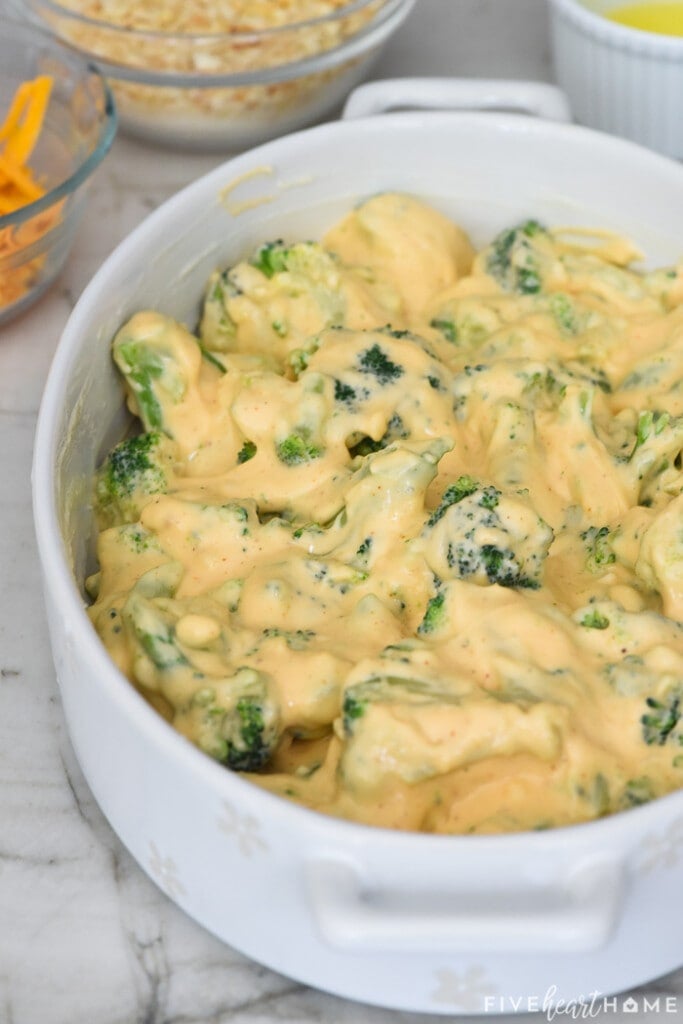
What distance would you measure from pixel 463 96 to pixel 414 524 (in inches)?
26.2

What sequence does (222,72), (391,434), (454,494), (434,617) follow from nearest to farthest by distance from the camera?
(434,617)
(454,494)
(391,434)
(222,72)

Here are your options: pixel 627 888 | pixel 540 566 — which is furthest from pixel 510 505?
pixel 627 888

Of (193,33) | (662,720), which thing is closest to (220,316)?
(193,33)

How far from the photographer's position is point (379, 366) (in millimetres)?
1319

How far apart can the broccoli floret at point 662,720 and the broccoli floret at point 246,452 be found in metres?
0.48

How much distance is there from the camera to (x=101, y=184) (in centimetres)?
187

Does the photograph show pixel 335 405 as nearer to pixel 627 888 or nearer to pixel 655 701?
pixel 655 701

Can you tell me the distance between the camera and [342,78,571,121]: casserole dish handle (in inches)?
62.7

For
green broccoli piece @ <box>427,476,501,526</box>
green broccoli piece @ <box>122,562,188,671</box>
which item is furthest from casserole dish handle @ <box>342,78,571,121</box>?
green broccoli piece @ <box>122,562,188,671</box>

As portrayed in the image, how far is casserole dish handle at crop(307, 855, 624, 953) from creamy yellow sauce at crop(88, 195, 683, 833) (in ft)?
0.31

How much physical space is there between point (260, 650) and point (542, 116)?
0.86 metres

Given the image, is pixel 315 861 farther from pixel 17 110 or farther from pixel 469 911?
pixel 17 110

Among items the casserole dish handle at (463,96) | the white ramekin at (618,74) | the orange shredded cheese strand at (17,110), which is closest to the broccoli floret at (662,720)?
the casserole dish handle at (463,96)

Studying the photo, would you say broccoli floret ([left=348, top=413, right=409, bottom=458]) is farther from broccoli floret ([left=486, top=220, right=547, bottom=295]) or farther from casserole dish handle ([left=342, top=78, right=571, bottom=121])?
casserole dish handle ([left=342, top=78, right=571, bottom=121])
